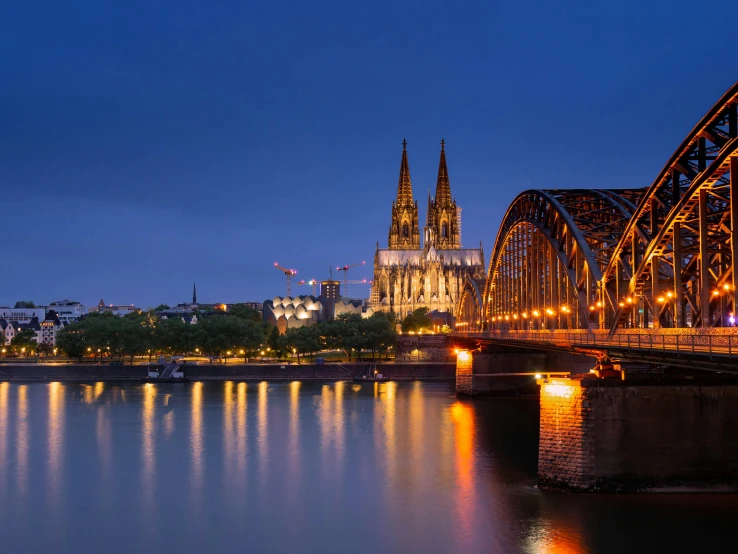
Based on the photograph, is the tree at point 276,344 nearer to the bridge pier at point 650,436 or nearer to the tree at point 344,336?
the tree at point 344,336

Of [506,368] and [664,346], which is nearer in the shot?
[664,346]

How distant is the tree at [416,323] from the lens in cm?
16475

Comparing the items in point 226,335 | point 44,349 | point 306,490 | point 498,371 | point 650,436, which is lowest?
point 306,490

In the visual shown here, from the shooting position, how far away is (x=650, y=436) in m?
34.1

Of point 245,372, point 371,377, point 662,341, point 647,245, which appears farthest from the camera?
point 245,372

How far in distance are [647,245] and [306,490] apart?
18759 mm

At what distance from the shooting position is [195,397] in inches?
3310

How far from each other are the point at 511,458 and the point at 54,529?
76.0 ft

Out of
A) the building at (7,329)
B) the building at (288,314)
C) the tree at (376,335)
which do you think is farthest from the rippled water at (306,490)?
the building at (7,329)

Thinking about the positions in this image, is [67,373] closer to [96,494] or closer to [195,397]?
[195,397]

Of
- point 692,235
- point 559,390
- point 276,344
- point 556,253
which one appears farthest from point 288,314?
point 559,390

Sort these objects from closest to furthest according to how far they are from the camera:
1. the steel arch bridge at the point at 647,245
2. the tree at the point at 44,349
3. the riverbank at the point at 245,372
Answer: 1. the steel arch bridge at the point at 647,245
2. the riverbank at the point at 245,372
3. the tree at the point at 44,349

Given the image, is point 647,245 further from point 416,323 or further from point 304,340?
point 416,323

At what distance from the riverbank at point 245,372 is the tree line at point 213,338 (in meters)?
12.9
